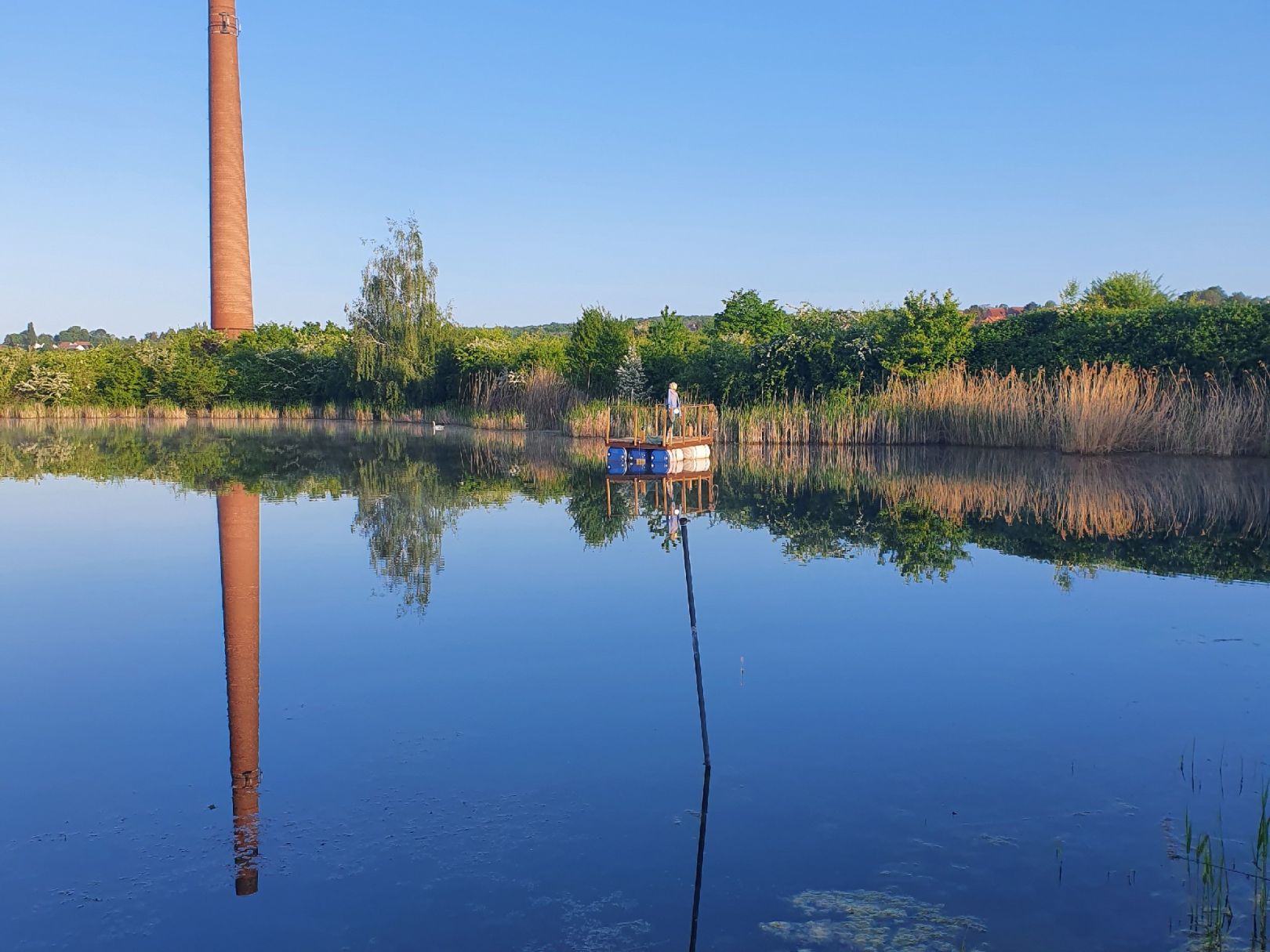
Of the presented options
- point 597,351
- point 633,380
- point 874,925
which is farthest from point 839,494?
point 597,351

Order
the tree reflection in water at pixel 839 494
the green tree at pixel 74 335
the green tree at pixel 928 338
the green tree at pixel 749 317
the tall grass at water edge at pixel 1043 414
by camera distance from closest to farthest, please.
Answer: the tree reflection in water at pixel 839 494
the tall grass at water edge at pixel 1043 414
the green tree at pixel 928 338
the green tree at pixel 749 317
the green tree at pixel 74 335

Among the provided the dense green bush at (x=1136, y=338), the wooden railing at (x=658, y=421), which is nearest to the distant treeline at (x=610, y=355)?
the dense green bush at (x=1136, y=338)

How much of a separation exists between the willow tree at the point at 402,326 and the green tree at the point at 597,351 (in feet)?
29.3

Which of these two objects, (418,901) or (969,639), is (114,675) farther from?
(969,639)

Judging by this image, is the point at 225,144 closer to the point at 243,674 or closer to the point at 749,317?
the point at 749,317

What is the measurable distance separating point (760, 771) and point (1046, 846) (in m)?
1.50

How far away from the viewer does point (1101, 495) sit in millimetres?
16516

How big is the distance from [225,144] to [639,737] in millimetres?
51834

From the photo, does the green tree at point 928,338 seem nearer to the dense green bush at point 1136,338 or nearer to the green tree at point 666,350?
the dense green bush at point 1136,338

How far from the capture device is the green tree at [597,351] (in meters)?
36.8

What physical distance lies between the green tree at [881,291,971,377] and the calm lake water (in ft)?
49.7

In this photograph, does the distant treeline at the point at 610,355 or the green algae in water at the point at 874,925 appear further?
the distant treeline at the point at 610,355

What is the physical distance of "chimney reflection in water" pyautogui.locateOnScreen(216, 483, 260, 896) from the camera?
16.9 feet

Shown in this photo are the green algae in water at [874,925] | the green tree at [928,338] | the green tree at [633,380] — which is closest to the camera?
the green algae in water at [874,925]
